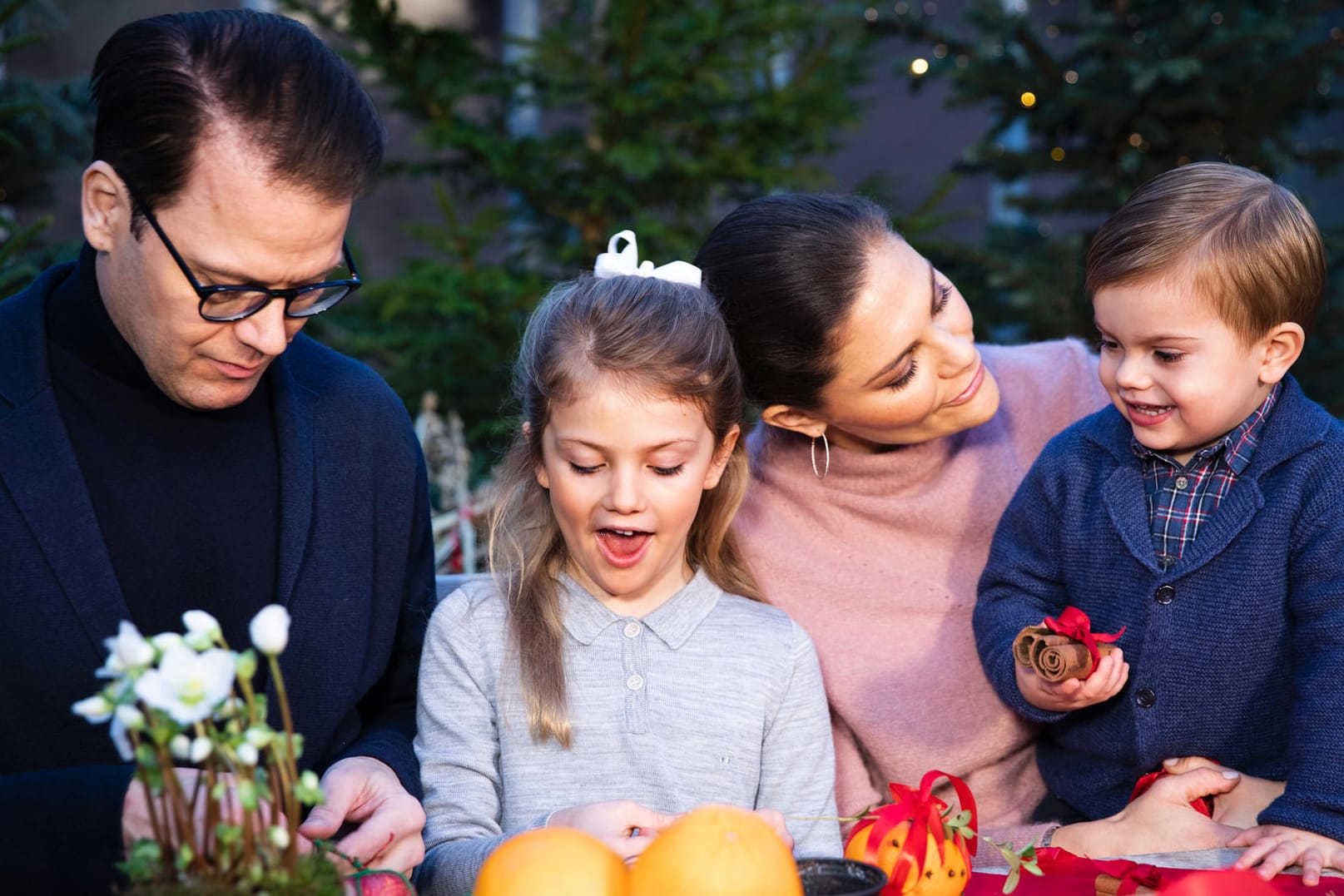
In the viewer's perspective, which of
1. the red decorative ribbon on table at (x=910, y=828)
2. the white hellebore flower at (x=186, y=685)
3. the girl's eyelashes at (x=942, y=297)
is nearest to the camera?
the white hellebore flower at (x=186, y=685)

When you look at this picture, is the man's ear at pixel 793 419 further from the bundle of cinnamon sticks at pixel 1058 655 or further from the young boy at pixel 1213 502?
the bundle of cinnamon sticks at pixel 1058 655

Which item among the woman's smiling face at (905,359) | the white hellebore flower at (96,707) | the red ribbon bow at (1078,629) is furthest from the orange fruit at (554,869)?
the woman's smiling face at (905,359)

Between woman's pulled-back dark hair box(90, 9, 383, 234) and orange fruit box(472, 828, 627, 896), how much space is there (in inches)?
42.4

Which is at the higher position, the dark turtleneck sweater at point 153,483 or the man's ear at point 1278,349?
the man's ear at point 1278,349

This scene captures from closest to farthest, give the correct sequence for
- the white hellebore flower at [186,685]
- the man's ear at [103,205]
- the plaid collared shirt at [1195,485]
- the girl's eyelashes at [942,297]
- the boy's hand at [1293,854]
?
Answer: the white hellebore flower at [186,685] → the boy's hand at [1293,854] → the man's ear at [103,205] → the plaid collared shirt at [1195,485] → the girl's eyelashes at [942,297]

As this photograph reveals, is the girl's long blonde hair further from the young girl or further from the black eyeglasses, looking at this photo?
the black eyeglasses

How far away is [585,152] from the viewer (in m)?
5.45

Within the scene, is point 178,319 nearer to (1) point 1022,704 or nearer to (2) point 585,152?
(1) point 1022,704

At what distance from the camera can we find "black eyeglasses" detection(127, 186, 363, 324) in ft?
6.32

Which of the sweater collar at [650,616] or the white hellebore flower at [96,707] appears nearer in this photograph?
the white hellebore flower at [96,707]

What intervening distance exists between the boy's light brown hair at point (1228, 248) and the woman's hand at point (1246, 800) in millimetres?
743

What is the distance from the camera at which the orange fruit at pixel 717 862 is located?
133cm

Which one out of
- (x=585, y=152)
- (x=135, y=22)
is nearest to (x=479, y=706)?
(x=135, y=22)

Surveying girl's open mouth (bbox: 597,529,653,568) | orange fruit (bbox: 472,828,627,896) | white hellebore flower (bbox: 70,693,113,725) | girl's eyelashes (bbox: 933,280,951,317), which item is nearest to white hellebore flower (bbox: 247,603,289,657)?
white hellebore flower (bbox: 70,693,113,725)
